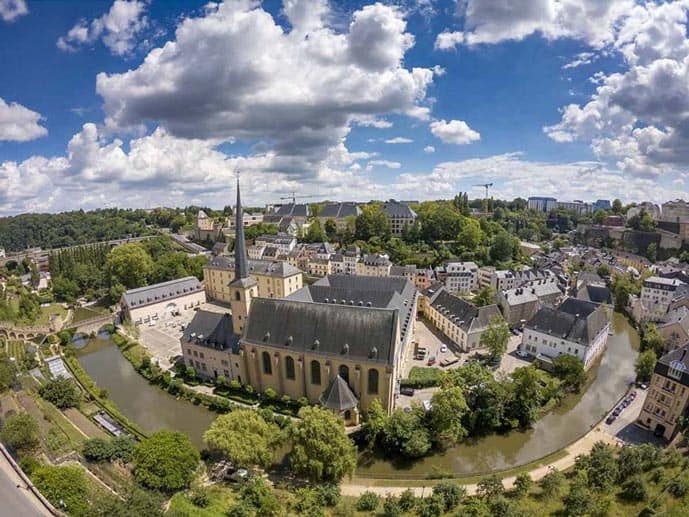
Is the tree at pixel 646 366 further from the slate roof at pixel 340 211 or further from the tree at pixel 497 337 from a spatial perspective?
the slate roof at pixel 340 211

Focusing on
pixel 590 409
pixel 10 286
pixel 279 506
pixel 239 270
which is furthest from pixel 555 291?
pixel 10 286

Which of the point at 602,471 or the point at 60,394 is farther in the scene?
the point at 60,394

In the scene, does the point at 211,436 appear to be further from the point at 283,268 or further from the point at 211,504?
the point at 283,268

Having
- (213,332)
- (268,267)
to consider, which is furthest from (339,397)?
(268,267)

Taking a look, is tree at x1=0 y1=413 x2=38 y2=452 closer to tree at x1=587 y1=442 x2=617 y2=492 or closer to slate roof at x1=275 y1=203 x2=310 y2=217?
tree at x1=587 y1=442 x2=617 y2=492

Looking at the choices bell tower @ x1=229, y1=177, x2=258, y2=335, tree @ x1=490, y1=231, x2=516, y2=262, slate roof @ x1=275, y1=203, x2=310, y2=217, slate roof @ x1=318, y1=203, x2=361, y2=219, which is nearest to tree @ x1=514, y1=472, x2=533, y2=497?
bell tower @ x1=229, y1=177, x2=258, y2=335

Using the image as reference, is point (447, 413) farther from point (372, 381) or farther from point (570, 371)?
point (570, 371)

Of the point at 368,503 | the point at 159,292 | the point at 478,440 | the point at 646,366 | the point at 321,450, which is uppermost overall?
the point at 159,292
